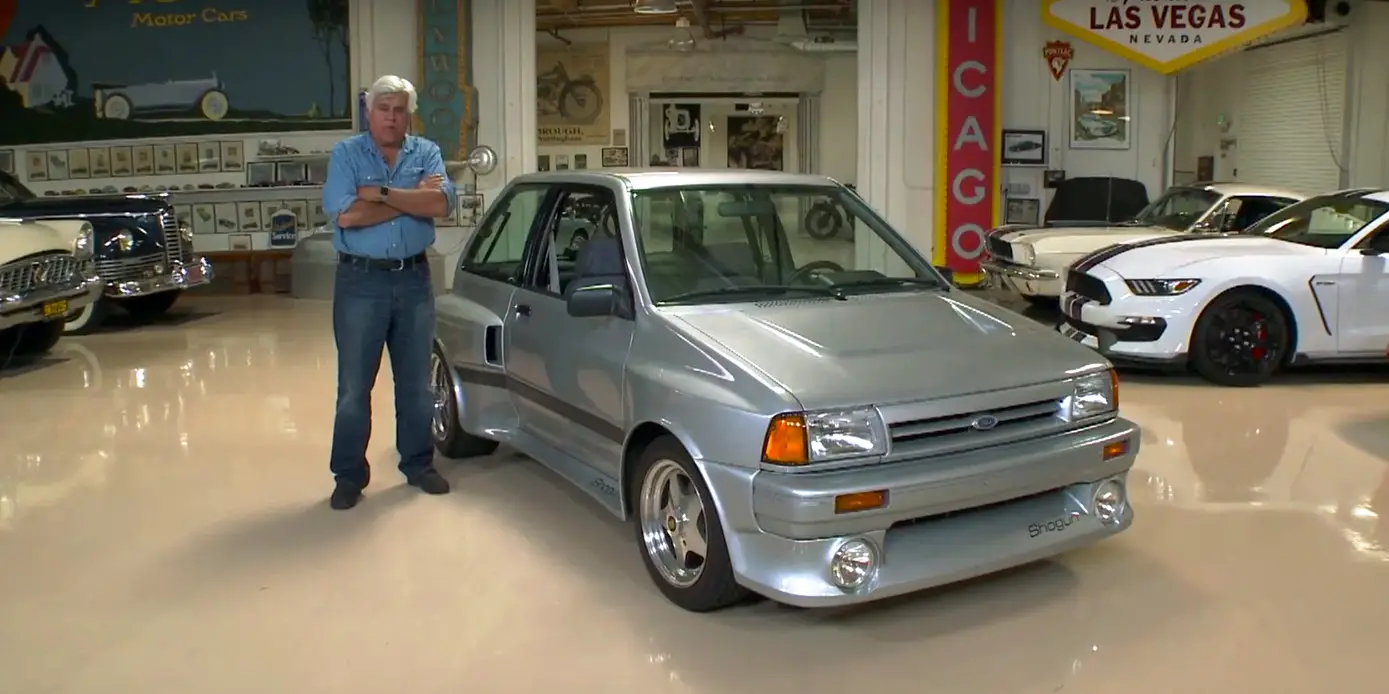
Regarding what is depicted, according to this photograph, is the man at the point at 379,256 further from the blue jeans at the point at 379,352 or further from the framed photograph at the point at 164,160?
the framed photograph at the point at 164,160

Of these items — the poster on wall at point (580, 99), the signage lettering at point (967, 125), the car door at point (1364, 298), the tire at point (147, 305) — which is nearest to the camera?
the car door at point (1364, 298)

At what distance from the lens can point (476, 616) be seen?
3.43m

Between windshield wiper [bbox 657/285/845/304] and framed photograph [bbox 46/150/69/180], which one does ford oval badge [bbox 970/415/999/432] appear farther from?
framed photograph [bbox 46/150/69/180]

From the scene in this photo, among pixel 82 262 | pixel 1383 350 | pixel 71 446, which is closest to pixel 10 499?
pixel 71 446

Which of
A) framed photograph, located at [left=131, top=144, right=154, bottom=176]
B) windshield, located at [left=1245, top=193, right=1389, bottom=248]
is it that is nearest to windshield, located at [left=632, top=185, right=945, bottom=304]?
windshield, located at [left=1245, top=193, right=1389, bottom=248]

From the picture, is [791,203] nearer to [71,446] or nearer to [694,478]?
[694,478]

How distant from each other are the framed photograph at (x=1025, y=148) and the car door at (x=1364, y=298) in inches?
225

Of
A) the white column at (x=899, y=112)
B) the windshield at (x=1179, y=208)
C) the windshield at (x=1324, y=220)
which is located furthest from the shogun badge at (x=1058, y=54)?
the windshield at (x=1324, y=220)

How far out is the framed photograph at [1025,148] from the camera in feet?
40.2

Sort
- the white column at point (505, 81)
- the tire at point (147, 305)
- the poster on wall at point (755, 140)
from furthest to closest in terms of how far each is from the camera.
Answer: the poster on wall at point (755, 140) < the white column at point (505, 81) < the tire at point (147, 305)

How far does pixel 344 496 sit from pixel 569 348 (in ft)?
3.91

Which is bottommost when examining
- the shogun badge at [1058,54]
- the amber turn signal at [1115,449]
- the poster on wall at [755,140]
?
the amber turn signal at [1115,449]

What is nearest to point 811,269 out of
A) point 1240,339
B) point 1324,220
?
point 1240,339

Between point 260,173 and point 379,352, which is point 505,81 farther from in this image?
point 379,352
